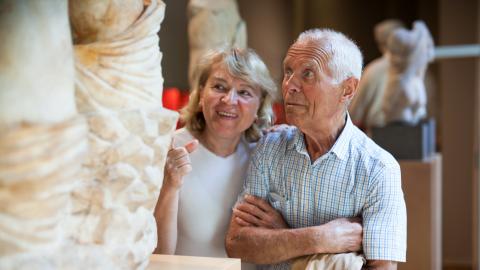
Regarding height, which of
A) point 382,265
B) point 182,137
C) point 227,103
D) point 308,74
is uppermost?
point 308,74

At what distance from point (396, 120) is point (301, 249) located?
352cm

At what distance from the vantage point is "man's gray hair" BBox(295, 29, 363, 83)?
201 centimetres

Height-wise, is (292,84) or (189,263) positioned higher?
(292,84)

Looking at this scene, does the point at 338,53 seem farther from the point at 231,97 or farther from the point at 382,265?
the point at 382,265

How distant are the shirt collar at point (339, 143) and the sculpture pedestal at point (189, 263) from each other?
50cm

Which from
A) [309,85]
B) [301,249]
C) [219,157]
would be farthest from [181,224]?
[309,85]

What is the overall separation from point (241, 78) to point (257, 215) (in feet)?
1.67

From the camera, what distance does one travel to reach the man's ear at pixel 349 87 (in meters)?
2.05

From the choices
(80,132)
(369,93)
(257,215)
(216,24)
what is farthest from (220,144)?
(369,93)

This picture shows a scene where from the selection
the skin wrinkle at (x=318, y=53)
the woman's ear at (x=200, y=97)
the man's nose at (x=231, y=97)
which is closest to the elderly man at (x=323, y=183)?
the skin wrinkle at (x=318, y=53)

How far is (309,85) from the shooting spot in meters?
2.00

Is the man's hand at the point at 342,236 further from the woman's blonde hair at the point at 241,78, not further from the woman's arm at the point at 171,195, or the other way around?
the woman's blonde hair at the point at 241,78

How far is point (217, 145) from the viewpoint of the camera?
2377 millimetres

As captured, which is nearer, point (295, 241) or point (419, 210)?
point (295, 241)
